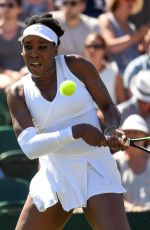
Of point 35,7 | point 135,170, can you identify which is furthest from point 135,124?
point 35,7

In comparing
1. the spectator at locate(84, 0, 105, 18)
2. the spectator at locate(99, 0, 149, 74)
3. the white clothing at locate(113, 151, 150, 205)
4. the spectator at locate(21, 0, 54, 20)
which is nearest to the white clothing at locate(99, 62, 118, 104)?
the spectator at locate(99, 0, 149, 74)

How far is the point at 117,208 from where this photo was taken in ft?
13.3

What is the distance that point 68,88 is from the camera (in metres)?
4.03

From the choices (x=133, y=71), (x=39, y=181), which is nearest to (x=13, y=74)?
(x=133, y=71)

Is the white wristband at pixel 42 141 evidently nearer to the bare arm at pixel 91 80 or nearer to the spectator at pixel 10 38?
the bare arm at pixel 91 80

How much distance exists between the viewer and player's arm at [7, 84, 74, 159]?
404cm

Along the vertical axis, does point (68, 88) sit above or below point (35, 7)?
below

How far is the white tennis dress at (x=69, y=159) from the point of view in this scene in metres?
4.17

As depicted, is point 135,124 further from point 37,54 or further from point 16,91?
point 37,54

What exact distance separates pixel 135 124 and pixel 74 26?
6.31ft

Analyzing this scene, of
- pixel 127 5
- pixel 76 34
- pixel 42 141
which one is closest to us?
pixel 42 141

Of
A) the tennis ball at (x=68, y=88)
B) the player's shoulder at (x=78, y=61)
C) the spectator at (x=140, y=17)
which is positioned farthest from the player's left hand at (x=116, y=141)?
the spectator at (x=140, y=17)

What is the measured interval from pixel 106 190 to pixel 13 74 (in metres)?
3.50

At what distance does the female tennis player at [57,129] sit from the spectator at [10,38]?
339cm
